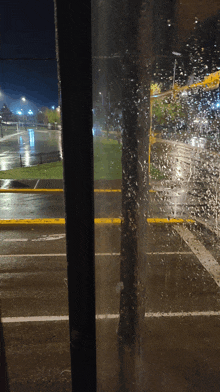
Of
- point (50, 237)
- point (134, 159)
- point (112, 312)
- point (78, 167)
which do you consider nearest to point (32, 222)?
point (50, 237)

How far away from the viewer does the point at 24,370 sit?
2.66 meters

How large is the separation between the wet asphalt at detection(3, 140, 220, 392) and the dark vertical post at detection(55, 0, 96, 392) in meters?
0.34

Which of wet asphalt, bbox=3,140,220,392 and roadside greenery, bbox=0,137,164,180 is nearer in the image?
roadside greenery, bbox=0,137,164,180

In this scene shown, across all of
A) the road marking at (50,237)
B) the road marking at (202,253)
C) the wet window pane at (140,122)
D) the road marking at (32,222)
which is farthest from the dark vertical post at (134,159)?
the road marking at (32,222)

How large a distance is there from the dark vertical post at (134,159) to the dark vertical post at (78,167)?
45cm

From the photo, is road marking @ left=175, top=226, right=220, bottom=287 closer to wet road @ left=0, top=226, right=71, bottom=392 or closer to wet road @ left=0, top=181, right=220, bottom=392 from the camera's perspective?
wet road @ left=0, top=181, right=220, bottom=392

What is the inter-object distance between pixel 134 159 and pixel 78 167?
1.59 ft

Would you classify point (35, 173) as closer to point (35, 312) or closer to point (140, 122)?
point (35, 312)

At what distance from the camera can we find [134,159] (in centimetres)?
149

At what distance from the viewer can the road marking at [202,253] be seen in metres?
4.38

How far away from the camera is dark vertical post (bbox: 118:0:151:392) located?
1.41 m

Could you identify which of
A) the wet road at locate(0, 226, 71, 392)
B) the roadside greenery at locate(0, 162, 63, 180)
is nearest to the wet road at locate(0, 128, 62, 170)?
the roadside greenery at locate(0, 162, 63, 180)

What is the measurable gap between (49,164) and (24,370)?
500 inches

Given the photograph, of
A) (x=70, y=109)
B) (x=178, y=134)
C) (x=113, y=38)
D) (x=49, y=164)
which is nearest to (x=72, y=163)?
(x=70, y=109)
